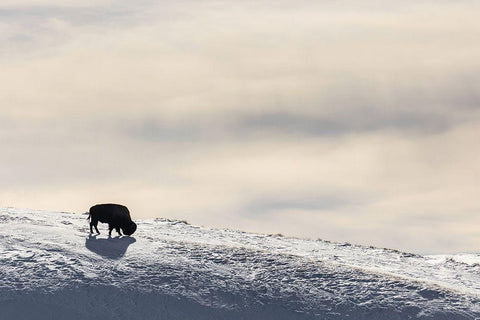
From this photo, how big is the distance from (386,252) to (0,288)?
90.8 feet

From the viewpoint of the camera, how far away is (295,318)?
143 feet

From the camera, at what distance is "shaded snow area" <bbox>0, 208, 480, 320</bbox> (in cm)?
4341

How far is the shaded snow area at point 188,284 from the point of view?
43406mm

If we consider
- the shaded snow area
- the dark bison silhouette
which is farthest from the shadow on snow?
the dark bison silhouette

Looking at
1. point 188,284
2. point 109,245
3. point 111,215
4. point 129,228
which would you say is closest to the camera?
point 188,284

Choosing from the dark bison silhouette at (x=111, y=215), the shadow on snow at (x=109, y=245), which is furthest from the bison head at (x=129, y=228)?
the shadow on snow at (x=109, y=245)

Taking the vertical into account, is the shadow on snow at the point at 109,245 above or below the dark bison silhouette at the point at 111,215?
below

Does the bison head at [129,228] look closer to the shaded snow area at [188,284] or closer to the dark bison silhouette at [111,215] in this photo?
the dark bison silhouette at [111,215]

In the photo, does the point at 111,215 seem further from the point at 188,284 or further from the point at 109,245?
the point at 188,284

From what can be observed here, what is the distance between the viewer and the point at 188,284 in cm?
4597

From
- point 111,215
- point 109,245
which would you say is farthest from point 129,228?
point 111,215

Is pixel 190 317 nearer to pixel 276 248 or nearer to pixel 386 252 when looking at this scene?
pixel 276 248

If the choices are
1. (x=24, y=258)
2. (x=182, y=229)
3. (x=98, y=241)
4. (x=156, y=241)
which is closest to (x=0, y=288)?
(x=24, y=258)

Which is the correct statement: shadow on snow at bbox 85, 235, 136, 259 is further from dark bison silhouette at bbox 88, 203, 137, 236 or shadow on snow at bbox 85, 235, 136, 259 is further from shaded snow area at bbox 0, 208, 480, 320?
dark bison silhouette at bbox 88, 203, 137, 236
